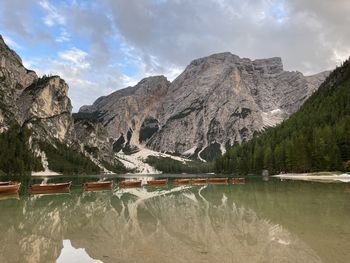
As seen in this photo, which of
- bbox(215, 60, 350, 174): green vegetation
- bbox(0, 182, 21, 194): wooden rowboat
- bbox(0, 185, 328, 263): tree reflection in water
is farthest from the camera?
bbox(215, 60, 350, 174): green vegetation

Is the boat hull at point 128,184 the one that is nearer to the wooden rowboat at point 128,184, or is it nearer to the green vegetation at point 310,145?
the wooden rowboat at point 128,184

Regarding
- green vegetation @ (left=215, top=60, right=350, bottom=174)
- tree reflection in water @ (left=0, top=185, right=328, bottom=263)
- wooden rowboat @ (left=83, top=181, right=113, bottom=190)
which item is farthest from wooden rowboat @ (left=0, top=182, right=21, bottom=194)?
green vegetation @ (left=215, top=60, right=350, bottom=174)

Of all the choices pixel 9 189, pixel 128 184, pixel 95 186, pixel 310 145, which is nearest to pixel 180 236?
pixel 9 189

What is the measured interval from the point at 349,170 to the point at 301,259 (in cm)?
11336

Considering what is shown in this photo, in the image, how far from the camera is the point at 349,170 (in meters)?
117

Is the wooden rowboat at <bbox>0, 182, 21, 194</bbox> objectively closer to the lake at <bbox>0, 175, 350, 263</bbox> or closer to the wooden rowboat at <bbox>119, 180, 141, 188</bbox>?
the wooden rowboat at <bbox>119, 180, 141, 188</bbox>

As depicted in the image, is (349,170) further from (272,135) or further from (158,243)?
(158,243)

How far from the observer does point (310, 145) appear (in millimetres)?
131625

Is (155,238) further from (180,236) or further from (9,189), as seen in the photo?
(9,189)

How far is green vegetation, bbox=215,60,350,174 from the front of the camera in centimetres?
12456

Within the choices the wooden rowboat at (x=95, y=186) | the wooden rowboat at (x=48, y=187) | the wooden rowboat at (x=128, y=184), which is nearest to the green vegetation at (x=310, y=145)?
the wooden rowboat at (x=128, y=184)

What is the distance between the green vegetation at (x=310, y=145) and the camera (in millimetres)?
124562

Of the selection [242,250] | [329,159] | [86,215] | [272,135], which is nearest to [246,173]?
[272,135]

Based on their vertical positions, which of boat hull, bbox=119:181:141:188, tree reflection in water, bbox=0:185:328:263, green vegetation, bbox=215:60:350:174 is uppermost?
green vegetation, bbox=215:60:350:174
